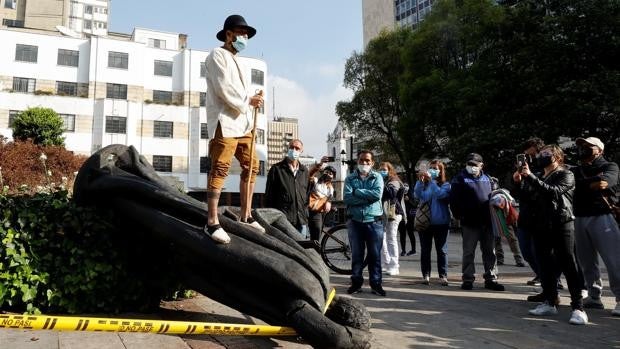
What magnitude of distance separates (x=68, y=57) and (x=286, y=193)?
38056 millimetres

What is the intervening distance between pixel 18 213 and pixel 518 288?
639 cm

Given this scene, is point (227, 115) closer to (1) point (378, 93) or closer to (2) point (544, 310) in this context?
(2) point (544, 310)

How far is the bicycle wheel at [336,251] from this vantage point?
7.98 m

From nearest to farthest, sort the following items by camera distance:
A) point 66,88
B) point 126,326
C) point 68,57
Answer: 1. point 126,326
2. point 66,88
3. point 68,57

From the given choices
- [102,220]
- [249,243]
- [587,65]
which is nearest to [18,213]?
[102,220]

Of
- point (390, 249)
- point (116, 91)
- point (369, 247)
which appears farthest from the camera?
point (116, 91)

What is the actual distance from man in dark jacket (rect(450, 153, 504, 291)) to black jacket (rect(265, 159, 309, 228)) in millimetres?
2303

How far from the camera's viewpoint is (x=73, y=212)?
400cm

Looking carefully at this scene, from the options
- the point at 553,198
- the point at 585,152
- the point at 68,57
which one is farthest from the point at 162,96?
the point at 553,198

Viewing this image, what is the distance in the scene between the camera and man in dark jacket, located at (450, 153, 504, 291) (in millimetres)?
6348

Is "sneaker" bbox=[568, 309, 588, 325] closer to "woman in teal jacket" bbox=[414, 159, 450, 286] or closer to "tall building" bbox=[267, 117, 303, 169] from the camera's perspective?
"woman in teal jacket" bbox=[414, 159, 450, 286]

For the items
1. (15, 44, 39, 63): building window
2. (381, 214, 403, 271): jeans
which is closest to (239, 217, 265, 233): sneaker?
(381, 214, 403, 271): jeans

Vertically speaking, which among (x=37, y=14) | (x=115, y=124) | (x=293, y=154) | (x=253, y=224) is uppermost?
(x=37, y=14)

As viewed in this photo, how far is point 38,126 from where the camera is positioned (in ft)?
103
